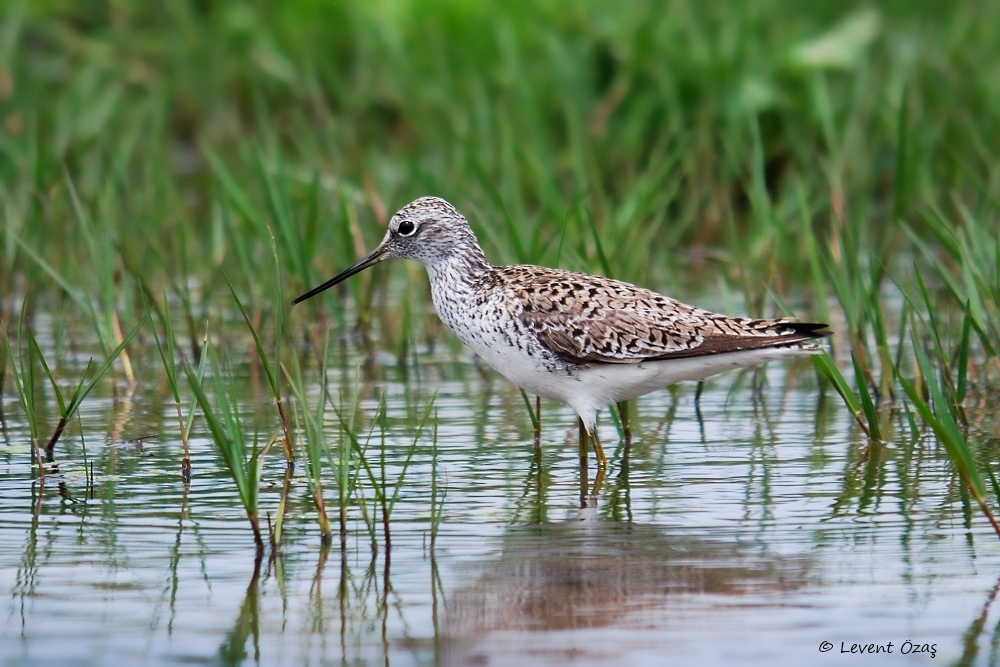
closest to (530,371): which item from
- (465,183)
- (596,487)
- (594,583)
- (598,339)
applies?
(598,339)

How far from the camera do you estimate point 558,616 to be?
461 centimetres

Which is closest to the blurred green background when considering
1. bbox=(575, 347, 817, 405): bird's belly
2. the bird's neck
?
the bird's neck

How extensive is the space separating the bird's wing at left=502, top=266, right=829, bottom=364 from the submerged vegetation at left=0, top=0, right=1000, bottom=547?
28 cm

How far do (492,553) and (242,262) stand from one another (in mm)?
4151

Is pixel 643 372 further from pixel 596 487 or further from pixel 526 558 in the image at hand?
pixel 526 558


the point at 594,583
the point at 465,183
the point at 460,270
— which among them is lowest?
the point at 594,583

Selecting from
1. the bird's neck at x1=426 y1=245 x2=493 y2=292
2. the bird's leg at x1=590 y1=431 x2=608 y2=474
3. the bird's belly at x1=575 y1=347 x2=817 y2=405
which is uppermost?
the bird's neck at x1=426 y1=245 x2=493 y2=292

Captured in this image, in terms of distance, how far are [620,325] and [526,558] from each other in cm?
186

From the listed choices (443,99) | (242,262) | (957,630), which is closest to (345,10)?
(443,99)

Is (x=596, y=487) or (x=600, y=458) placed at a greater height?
(x=600, y=458)

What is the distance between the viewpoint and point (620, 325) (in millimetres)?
6871

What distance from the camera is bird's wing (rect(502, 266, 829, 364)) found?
6672 millimetres

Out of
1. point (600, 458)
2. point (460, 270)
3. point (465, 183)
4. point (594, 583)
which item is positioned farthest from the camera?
point (465, 183)

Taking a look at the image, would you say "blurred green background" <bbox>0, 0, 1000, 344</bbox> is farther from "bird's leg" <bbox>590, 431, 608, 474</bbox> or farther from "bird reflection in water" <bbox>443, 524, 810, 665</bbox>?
"bird reflection in water" <bbox>443, 524, 810, 665</bbox>
